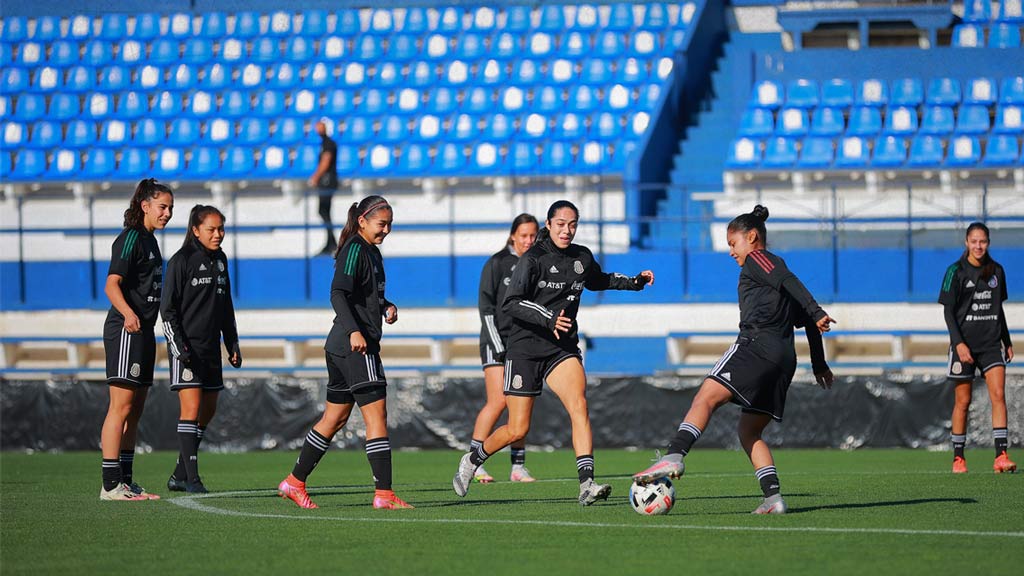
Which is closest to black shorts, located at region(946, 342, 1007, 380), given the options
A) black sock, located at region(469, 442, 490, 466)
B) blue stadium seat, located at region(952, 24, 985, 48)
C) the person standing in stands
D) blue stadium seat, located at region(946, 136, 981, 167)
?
black sock, located at region(469, 442, 490, 466)

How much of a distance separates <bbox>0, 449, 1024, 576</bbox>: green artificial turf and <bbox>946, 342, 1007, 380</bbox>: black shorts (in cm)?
83

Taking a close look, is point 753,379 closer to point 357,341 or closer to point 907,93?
point 357,341

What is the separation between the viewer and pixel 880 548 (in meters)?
6.55

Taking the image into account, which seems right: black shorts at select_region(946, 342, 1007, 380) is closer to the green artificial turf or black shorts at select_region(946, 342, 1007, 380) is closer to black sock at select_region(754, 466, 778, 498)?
the green artificial turf

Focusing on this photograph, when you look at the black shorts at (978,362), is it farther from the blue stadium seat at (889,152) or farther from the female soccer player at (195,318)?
the blue stadium seat at (889,152)

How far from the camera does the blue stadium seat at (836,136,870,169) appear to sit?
2077 cm

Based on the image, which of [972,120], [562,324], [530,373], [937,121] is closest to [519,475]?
[530,373]

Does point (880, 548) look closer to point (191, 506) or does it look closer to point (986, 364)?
point (191, 506)

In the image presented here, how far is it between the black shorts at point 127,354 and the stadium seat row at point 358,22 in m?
16.1

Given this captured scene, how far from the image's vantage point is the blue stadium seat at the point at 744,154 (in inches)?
830

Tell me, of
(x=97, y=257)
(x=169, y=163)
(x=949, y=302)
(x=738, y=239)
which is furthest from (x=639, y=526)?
(x=169, y=163)

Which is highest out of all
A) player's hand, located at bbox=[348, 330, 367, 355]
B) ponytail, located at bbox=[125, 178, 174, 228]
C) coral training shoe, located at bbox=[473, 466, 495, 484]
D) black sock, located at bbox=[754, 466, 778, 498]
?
ponytail, located at bbox=[125, 178, 174, 228]

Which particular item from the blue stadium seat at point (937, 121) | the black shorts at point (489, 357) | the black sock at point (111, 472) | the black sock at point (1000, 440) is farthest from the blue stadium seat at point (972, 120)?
the black sock at point (111, 472)

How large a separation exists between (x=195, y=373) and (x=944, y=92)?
15.5 meters
